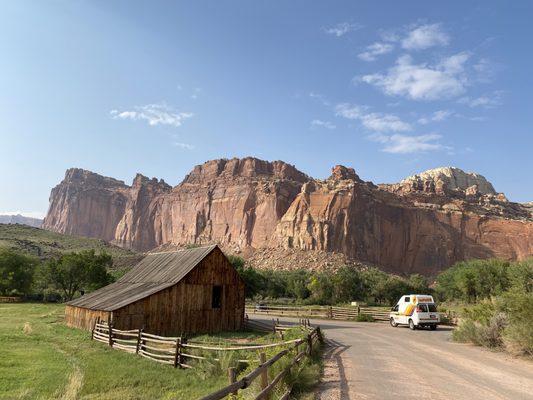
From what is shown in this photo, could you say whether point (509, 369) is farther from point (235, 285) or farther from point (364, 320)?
point (364, 320)

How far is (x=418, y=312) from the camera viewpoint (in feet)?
86.5

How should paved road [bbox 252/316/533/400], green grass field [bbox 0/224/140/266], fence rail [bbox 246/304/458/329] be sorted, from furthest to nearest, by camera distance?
green grass field [bbox 0/224/140/266]
fence rail [bbox 246/304/458/329]
paved road [bbox 252/316/533/400]

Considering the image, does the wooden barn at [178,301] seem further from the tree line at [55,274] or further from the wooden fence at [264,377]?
the tree line at [55,274]

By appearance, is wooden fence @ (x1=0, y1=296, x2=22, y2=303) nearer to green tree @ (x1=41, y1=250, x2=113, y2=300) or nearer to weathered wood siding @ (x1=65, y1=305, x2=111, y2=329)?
green tree @ (x1=41, y1=250, x2=113, y2=300)

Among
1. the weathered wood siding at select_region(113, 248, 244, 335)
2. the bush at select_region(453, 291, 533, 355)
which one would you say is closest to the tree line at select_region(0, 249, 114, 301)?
the weathered wood siding at select_region(113, 248, 244, 335)

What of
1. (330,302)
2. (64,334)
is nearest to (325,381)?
(64,334)

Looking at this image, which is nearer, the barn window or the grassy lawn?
the grassy lawn

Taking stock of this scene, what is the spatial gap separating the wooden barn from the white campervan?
421 inches

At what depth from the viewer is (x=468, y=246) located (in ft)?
385

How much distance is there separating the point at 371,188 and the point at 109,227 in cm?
11936

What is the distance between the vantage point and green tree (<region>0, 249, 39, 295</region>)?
5425cm

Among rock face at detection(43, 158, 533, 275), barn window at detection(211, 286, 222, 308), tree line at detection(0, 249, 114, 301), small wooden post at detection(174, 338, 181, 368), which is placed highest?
rock face at detection(43, 158, 533, 275)

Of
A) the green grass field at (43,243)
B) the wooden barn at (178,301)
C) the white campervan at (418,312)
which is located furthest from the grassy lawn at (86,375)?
the green grass field at (43,243)

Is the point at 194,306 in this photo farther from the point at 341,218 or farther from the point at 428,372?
the point at 341,218
